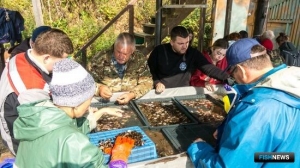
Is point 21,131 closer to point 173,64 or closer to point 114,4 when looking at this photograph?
point 173,64

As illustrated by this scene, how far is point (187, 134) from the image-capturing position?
257cm

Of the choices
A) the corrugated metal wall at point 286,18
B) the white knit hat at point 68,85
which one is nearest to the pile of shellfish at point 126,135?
the white knit hat at point 68,85

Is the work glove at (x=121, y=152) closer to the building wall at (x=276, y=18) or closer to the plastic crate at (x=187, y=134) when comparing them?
the plastic crate at (x=187, y=134)

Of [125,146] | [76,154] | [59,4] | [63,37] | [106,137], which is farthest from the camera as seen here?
[59,4]

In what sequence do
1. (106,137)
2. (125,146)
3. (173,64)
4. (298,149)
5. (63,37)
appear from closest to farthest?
(298,149) < (125,146) < (106,137) < (63,37) < (173,64)

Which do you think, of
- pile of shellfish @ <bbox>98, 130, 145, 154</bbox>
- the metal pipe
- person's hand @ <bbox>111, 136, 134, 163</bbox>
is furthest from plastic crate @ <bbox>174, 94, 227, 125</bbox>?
the metal pipe

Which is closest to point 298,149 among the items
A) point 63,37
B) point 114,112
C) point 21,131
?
point 114,112

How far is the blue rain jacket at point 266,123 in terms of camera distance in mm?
1591

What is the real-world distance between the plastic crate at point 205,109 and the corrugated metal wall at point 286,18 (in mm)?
9654

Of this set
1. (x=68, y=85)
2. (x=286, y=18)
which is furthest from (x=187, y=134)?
(x=286, y=18)

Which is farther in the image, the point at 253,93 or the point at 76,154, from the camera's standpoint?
the point at 253,93

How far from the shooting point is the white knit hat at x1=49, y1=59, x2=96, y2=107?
5.36 ft

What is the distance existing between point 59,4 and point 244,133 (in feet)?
41.8

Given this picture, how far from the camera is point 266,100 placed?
1.61 m
